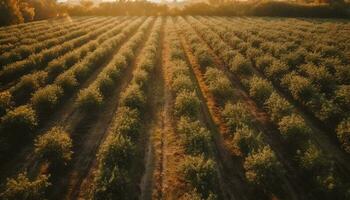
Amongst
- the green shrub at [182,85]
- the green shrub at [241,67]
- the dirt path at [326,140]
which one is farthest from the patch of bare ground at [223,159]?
the green shrub at [241,67]

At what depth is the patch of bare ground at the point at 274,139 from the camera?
8.91 meters

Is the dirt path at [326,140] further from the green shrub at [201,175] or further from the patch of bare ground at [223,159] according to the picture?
the green shrub at [201,175]

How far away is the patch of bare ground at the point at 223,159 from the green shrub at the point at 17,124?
7896mm

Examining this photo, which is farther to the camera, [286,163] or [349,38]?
[349,38]

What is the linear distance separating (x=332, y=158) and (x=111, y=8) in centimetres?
7923

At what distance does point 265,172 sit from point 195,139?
2.80m

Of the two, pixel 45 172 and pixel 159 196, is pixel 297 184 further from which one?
pixel 45 172

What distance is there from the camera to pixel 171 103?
1487 cm

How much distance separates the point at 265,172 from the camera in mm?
8508

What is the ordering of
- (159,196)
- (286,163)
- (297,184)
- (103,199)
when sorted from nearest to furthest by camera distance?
(103,199), (159,196), (297,184), (286,163)

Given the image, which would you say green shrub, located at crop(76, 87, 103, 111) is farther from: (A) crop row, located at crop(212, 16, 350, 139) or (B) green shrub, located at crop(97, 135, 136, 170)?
(A) crop row, located at crop(212, 16, 350, 139)

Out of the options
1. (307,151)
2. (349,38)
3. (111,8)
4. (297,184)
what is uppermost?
(111,8)

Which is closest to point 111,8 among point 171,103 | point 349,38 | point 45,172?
point 349,38

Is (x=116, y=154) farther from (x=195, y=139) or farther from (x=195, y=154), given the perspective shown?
(x=195, y=139)
